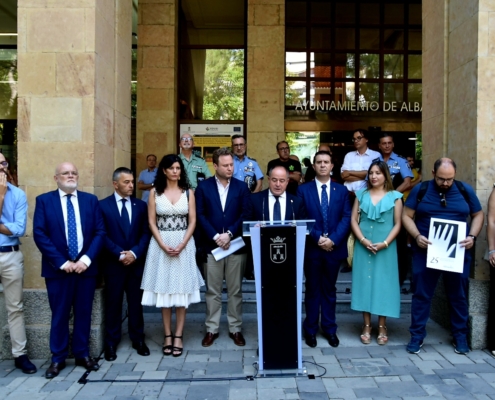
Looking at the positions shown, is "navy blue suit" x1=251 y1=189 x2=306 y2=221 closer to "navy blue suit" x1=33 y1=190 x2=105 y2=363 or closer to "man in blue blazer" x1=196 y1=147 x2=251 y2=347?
"man in blue blazer" x1=196 y1=147 x2=251 y2=347

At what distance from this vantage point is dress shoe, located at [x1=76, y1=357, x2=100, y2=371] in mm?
5160

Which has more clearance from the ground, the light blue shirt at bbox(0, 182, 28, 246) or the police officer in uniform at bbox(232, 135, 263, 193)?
the police officer in uniform at bbox(232, 135, 263, 193)

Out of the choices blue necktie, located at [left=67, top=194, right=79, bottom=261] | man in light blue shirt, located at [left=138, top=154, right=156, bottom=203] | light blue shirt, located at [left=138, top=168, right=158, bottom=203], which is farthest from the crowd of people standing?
light blue shirt, located at [left=138, top=168, right=158, bottom=203]

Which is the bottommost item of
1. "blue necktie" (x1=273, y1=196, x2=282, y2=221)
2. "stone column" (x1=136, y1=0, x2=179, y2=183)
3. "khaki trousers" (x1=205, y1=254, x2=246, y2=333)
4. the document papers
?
"khaki trousers" (x1=205, y1=254, x2=246, y2=333)

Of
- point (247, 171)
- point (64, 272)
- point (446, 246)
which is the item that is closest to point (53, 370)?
point (64, 272)

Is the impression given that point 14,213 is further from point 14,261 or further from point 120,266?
point 120,266

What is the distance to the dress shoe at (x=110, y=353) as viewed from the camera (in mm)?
5469

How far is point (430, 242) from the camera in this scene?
5.50m

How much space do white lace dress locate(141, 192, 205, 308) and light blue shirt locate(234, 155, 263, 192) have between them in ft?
7.36

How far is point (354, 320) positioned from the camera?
266 inches

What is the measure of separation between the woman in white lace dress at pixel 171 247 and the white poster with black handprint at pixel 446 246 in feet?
8.21

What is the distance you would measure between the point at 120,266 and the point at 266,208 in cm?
165

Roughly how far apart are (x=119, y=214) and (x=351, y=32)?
25.8 ft

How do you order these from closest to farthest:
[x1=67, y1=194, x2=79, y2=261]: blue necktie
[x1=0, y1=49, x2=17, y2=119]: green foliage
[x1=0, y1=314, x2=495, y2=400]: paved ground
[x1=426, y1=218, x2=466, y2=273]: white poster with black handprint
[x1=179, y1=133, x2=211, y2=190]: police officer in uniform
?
[x1=0, y1=314, x2=495, y2=400]: paved ground → [x1=67, y1=194, x2=79, y2=261]: blue necktie → [x1=426, y1=218, x2=466, y2=273]: white poster with black handprint → [x1=179, y1=133, x2=211, y2=190]: police officer in uniform → [x1=0, y1=49, x2=17, y2=119]: green foliage
